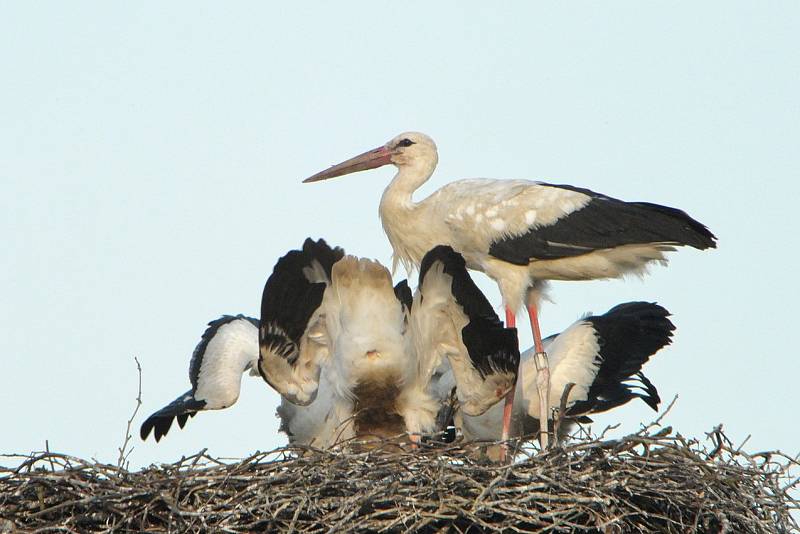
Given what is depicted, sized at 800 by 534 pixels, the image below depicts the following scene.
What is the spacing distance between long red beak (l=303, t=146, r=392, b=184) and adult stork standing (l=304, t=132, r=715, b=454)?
54 centimetres

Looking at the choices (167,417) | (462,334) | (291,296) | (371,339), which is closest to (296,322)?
(291,296)

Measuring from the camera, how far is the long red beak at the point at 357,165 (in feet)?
31.4

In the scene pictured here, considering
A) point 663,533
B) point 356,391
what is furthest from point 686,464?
point 356,391

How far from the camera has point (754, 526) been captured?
6.88 m

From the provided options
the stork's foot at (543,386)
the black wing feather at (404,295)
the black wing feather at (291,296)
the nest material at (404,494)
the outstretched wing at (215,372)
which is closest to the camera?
the nest material at (404,494)

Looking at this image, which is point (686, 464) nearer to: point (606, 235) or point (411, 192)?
point (606, 235)

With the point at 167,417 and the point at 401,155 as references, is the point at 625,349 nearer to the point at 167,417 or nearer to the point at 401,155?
the point at 401,155

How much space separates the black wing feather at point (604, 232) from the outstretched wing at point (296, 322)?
4.87 feet

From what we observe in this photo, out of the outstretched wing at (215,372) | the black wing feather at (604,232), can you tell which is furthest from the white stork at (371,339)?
the black wing feather at (604,232)

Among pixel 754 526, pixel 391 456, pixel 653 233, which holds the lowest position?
pixel 754 526

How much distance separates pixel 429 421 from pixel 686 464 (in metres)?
1.64

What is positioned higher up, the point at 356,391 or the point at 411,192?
the point at 411,192

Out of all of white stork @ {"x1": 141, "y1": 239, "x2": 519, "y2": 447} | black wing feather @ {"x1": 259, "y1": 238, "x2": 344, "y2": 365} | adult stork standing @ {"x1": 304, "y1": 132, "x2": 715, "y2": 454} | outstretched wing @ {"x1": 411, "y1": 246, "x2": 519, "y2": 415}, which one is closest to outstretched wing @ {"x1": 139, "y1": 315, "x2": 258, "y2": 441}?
white stork @ {"x1": 141, "y1": 239, "x2": 519, "y2": 447}

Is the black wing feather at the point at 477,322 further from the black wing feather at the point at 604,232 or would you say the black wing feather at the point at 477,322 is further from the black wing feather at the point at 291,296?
the black wing feather at the point at 604,232
